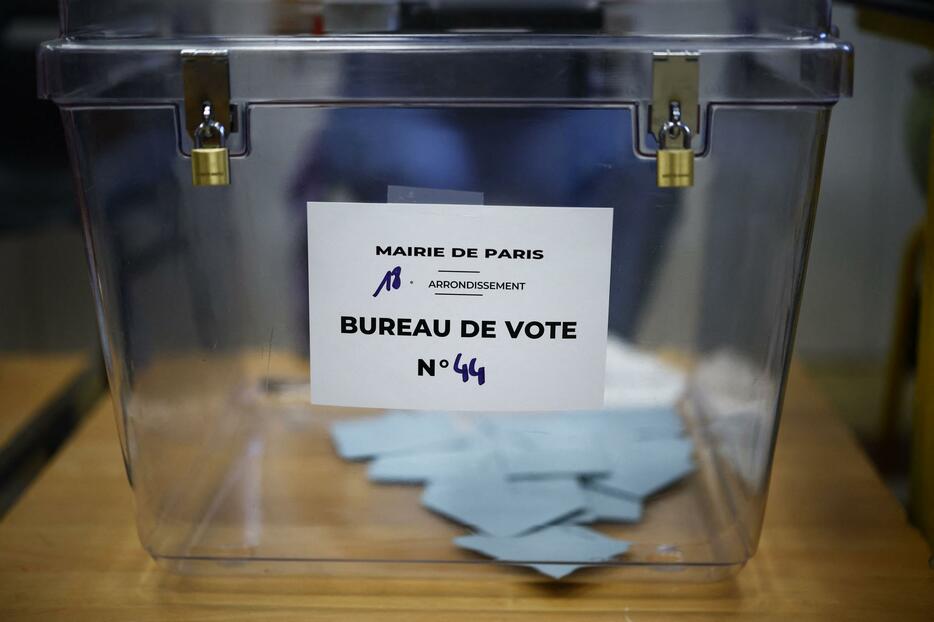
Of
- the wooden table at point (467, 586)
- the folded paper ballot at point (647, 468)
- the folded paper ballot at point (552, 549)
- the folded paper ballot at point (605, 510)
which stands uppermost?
the folded paper ballot at point (647, 468)

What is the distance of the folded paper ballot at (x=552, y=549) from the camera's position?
0.52 m

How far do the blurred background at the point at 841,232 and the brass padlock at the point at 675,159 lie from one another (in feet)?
0.79

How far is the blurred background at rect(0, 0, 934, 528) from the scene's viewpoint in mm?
689

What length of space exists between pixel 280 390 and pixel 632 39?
0.29 metres

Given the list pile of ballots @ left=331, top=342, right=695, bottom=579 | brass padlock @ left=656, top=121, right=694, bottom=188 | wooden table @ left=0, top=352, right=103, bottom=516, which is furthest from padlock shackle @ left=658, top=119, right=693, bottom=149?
wooden table @ left=0, top=352, right=103, bottom=516

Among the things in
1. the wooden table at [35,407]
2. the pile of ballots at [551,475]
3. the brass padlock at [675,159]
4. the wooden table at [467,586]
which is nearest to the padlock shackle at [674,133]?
the brass padlock at [675,159]

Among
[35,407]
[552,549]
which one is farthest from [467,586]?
[35,407]

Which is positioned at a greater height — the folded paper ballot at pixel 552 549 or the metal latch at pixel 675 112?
the metal latch at pixel 675 112

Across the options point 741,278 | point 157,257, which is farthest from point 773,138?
point 157,257

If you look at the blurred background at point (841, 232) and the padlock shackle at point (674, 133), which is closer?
the padlock shackle at point (674, 133)

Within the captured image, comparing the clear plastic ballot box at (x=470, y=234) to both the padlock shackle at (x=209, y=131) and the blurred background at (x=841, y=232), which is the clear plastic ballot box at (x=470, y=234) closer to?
the padlock shackle at (x=209, y=131)

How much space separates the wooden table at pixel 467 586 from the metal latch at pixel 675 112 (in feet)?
0.72

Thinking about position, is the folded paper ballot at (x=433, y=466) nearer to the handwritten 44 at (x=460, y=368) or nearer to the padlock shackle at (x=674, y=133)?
the handwritten 44 at (x=460, y=368)

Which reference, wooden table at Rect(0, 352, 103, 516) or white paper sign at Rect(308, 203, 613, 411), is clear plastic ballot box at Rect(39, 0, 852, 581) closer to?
white paper sign at Rect(308, 203, 613, 411)
